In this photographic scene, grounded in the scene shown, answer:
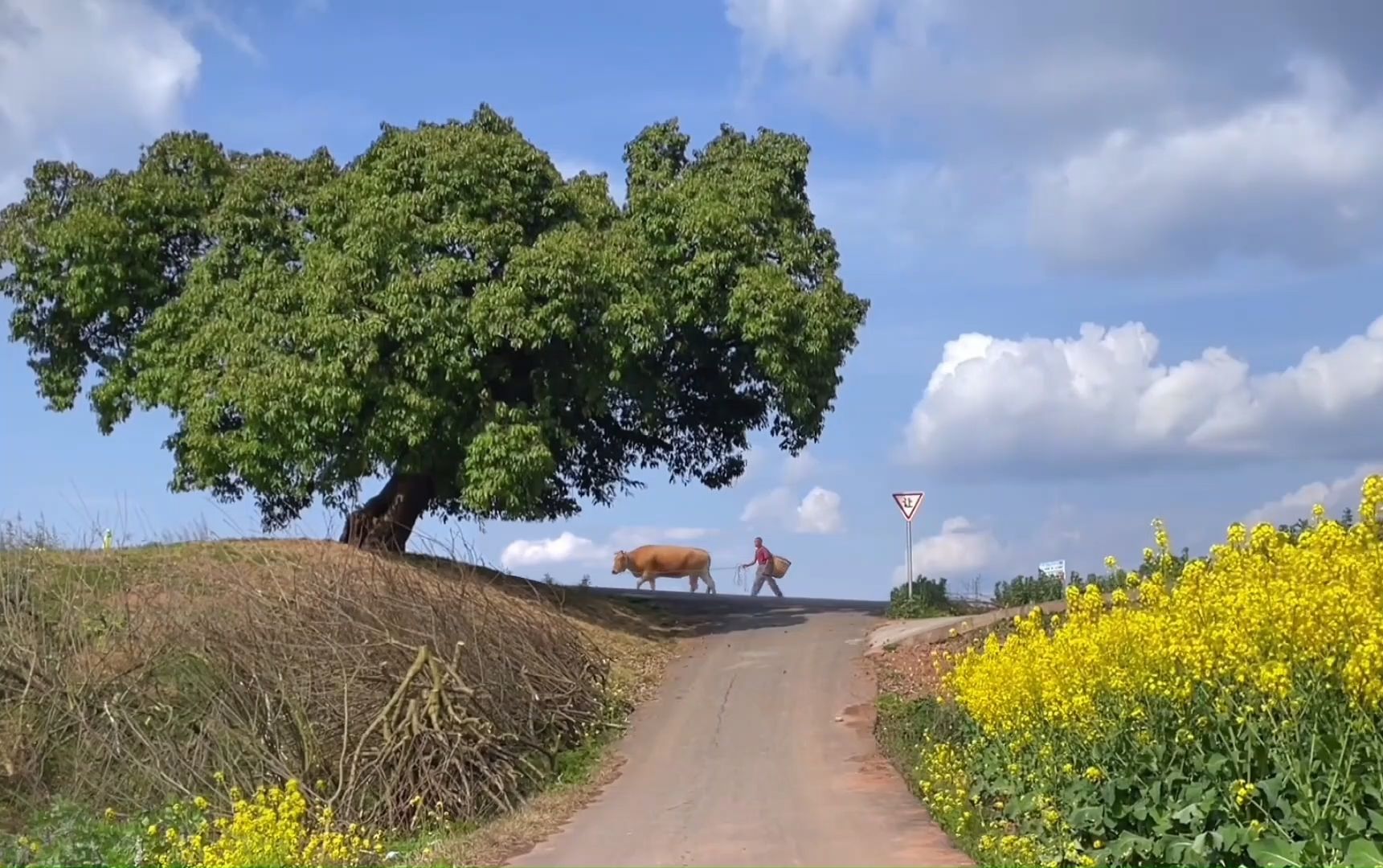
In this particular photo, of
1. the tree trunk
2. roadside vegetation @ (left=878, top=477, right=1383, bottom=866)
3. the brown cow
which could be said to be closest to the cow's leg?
the brown cow

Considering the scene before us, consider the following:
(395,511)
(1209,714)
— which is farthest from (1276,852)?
(395,511)

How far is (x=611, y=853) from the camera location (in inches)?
418

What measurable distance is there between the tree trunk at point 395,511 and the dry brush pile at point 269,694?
710cm

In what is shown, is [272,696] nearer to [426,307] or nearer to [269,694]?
[269,694]

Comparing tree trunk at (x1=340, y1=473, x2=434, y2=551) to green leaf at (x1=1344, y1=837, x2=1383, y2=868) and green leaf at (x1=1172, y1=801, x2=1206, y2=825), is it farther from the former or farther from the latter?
green leaf at (x1=1344, y1=837, x2=1383, y2=868)

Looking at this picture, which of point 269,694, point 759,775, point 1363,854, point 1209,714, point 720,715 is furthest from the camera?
point 720,715

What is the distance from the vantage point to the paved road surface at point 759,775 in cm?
1056

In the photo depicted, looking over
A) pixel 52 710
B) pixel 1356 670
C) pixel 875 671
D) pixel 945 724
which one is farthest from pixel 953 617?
pixel 1356 670

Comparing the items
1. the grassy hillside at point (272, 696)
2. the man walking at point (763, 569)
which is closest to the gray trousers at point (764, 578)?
the man walking at point (763, 569)

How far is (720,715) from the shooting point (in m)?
16.1

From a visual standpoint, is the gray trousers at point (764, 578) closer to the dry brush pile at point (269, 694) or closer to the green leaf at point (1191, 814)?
the dry brush pile at point (269, 694)

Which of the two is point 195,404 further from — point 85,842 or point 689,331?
point 85,842

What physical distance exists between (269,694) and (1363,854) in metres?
8.68

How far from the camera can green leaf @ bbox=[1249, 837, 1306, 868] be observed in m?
6.83
